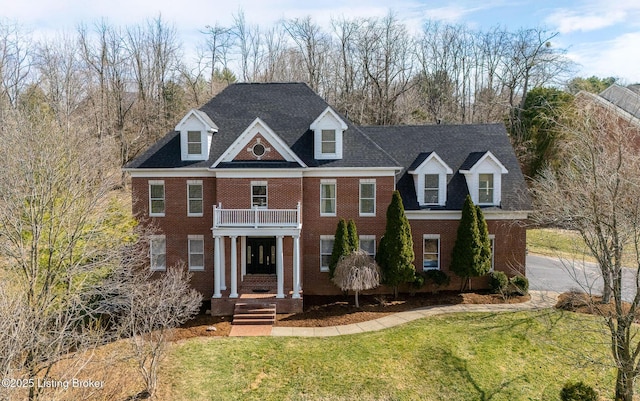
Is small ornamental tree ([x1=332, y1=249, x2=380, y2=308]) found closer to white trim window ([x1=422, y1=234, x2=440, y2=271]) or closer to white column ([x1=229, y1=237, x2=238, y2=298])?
white trim window ([x1=422, y1=234, x2=440, y2=271])

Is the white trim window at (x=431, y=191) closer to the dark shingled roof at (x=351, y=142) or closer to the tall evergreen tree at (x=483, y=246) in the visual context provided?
the dark shingled roof at (x=351, y=142)

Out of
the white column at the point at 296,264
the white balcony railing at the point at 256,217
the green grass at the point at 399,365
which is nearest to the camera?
the green grass at the point at 399,365

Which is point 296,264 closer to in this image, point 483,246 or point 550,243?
point 483,246

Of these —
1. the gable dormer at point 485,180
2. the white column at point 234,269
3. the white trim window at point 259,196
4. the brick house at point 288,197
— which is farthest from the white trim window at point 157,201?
the gable dormer at point 485,180

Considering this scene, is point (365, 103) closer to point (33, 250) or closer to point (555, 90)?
point (555, 90)

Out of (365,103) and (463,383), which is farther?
(365,103)

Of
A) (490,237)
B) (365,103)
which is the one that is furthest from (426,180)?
(365,103)
